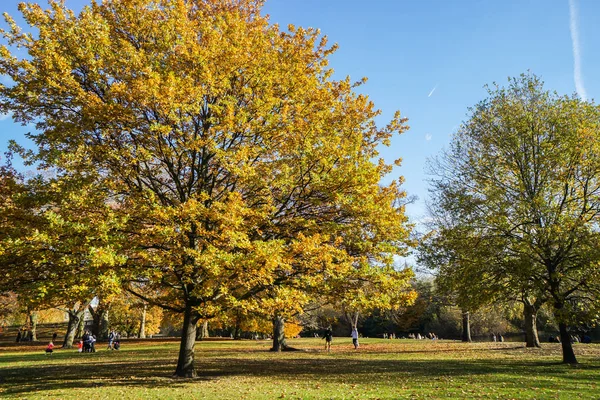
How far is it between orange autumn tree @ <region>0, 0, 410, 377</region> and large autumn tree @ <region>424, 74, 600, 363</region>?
6688 mm

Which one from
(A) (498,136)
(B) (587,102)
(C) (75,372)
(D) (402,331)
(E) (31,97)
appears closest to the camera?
(E) (31,97)

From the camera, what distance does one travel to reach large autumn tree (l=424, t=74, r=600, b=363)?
1777cm

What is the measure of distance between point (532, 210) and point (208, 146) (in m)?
15.5

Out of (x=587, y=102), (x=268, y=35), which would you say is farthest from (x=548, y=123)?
(x=268, y=35)

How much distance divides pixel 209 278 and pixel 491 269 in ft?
44.8

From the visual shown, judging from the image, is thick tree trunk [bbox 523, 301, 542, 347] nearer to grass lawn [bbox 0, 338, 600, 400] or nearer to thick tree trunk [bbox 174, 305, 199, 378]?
grass lawn [bbox 0, 338, 600, 400]

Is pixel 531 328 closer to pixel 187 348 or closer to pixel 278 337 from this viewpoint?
pixel 278 337

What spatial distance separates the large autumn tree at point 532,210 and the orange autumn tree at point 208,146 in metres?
6.69

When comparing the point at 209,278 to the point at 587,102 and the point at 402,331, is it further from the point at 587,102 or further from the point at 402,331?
the point at 402,331

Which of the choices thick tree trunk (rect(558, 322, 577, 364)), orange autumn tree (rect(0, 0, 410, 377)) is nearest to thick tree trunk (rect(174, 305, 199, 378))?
orange autumn tree (rect(0, 0, 410, 377))

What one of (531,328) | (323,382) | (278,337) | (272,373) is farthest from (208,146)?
(531,328)

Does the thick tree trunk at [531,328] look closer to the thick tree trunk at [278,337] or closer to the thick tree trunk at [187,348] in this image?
the thick tree trunk at [278,337]

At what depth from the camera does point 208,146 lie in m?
12.9

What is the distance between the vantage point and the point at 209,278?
40.5 ft
